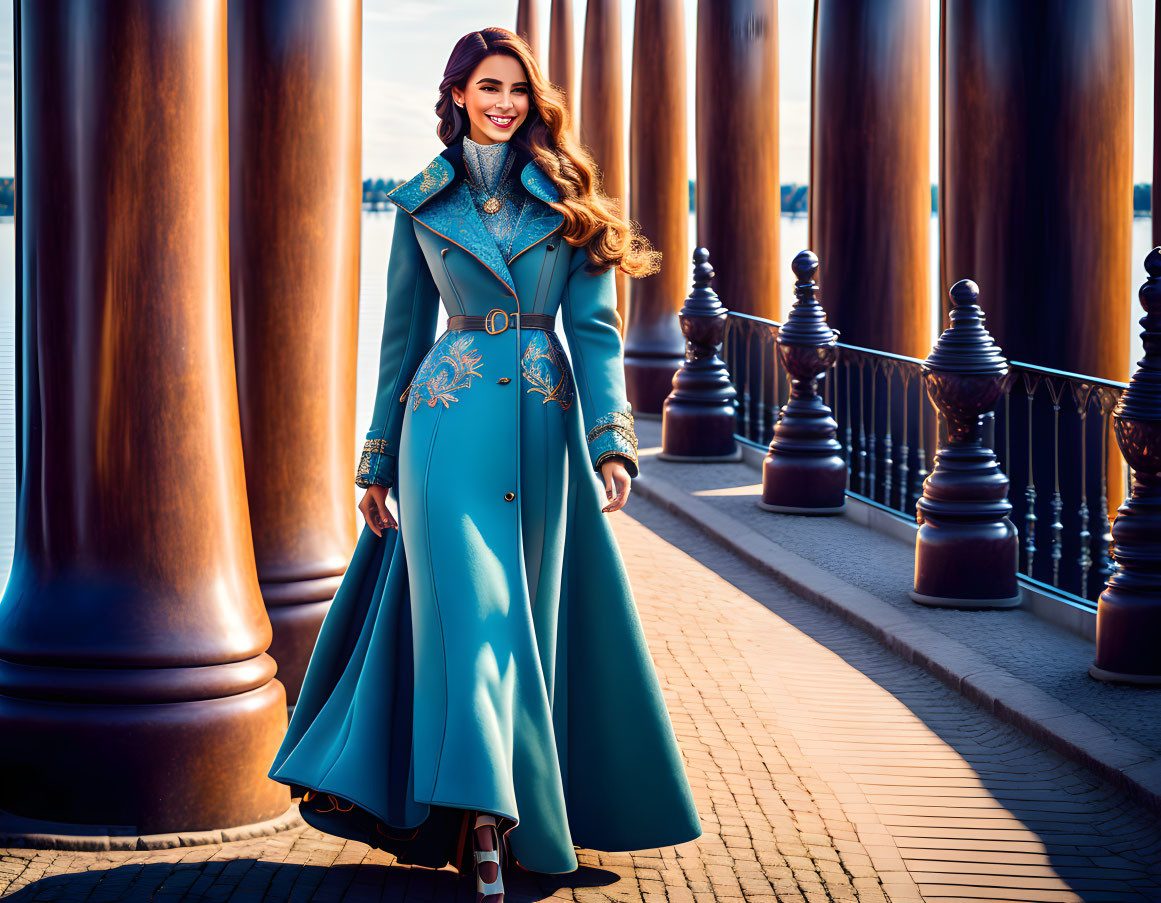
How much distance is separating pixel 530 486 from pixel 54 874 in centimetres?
144

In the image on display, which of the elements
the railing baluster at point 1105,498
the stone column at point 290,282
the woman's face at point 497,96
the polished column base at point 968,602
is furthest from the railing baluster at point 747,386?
the woman's face at point 497,96

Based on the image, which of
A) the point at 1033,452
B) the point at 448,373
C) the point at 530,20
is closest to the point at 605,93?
the point at 530,20

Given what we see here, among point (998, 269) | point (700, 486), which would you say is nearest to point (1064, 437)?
point (998, 269)

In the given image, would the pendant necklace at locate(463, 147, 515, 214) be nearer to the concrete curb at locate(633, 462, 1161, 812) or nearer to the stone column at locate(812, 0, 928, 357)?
the concrete curb at locate(633, 462, 1161, 812)

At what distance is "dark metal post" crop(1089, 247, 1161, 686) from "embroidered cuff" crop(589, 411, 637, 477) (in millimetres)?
2701

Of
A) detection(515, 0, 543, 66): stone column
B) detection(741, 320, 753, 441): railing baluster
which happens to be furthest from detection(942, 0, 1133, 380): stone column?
detection(515, 0, 543, 66): stone column

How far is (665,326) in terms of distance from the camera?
14953 millimetres

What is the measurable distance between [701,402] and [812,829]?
7.53 m

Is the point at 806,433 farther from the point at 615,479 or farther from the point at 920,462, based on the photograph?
the point at 615,479

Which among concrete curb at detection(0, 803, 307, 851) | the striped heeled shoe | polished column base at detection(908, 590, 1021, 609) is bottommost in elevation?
concrete curb at detection(0, 803, 307, 851)

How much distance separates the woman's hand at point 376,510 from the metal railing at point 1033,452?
3.79 m

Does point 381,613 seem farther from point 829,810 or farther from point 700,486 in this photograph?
point 700,486

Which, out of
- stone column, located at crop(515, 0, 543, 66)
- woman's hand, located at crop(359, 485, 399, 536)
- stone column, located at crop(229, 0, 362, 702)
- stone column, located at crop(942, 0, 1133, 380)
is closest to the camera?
woman's hand, located at crop(359, 485, 399, 536)

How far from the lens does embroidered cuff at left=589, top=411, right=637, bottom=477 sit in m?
3.57
